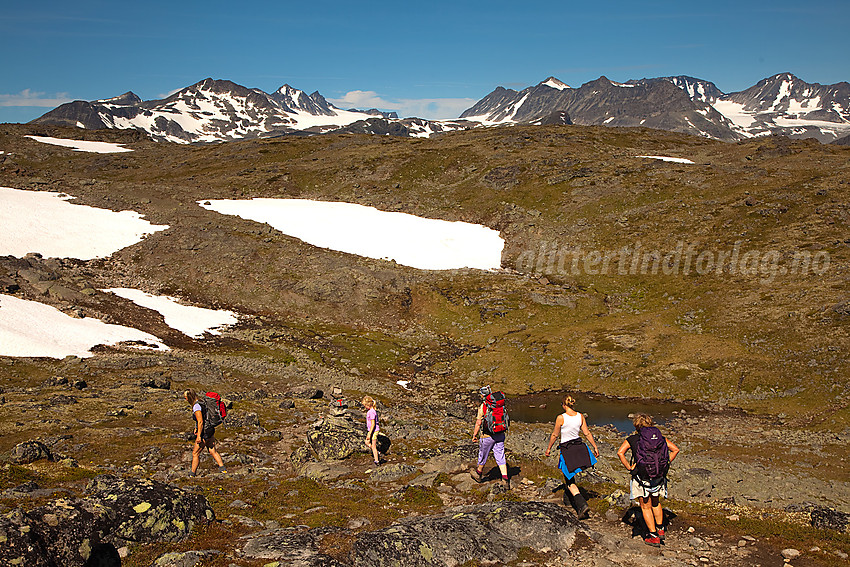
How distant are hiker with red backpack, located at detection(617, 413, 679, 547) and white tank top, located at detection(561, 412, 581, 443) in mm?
1864

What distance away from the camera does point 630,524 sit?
16.0 m

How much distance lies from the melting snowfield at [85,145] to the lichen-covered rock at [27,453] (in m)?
180

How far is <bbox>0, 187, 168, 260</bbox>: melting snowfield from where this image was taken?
209 feet

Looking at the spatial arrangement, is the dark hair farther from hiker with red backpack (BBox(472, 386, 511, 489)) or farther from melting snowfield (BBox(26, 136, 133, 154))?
melting snowfield (BBox(26, 136, 133, 154))

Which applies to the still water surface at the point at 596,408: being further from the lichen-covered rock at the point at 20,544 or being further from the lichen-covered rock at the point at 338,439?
the lichen-covered rock at the point at 20,544

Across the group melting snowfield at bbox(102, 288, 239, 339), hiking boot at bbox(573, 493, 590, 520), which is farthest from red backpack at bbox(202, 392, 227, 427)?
melting snowfield at bbox(102, 288, 239, 339)

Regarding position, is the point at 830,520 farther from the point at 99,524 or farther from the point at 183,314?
the point at 183,314

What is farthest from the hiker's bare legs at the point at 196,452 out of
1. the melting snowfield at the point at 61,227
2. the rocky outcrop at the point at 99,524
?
the melting snowfield at the point at 61,227

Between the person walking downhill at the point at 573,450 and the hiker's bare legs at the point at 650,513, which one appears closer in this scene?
the hiker's bare legs at the point at 650,513

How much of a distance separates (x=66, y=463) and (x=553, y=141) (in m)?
138

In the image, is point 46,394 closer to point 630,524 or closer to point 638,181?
point 630,524

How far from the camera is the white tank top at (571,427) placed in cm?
1645

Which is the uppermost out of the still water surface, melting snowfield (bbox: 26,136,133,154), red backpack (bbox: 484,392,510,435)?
melting snowfield (bbox: 26,136,133,154)

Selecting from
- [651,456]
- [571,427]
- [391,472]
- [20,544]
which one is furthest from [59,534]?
→ [651,456]
